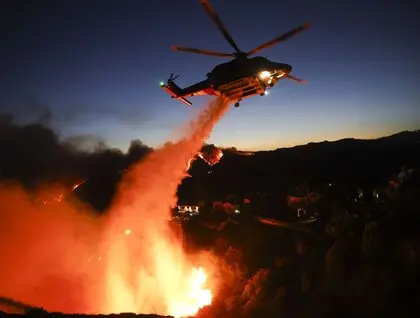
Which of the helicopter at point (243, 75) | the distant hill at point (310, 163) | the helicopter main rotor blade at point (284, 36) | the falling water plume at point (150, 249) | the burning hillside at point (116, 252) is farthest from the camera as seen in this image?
the distant hill at point (310, 163)

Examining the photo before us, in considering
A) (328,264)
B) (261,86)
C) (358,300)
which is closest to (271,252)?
(328,264)

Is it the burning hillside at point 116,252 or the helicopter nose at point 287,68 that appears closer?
the helicopter nose at point 287,68

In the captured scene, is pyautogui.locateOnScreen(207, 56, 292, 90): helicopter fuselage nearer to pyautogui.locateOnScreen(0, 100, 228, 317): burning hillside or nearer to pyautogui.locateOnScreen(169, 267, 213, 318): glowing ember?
pyautogui.locateOnScreen(0, 100, 228, 317): burning hillside

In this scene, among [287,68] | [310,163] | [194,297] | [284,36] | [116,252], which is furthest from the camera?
[310,163]

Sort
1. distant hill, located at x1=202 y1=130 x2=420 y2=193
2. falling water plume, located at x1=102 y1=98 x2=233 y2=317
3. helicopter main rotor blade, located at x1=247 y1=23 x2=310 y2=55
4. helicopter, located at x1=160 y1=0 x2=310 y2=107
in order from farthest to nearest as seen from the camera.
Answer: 1. distant hill, located at x1=202 y1=130 x2=420 y2=193
2. falling water plume, located at x1=102 y1=98 x2=233 y2=317
3. helicopter, located at x1=160 y1=0 x2=310 y2=107
4. helicopter main rotor blade, located at x1=247 y1=23 x2=310 y2=55

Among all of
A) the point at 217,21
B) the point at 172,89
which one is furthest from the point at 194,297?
the point at 217,21

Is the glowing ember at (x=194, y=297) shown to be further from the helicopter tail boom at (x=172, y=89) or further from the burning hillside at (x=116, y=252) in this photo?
the helicopter tail boom at (x=172, y=89)

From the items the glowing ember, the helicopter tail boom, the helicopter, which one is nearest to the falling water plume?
the glowing ember

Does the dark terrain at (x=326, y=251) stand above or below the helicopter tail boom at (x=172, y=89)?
below

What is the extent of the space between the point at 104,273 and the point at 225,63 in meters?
27.1

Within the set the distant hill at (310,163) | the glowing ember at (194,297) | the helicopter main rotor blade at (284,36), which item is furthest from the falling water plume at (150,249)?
Result: the distant hill at (310,163)

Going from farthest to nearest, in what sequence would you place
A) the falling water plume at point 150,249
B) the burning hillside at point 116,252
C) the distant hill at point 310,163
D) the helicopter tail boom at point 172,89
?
the distant hill at point 310,163 < the falling water plume at point 150,249 < the burning hillside at point 116,252 < the helicopter tail boom at point 172,89

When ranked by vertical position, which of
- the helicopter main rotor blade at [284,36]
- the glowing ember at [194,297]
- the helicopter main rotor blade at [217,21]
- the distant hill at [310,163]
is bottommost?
the glowing ember at [194,297]

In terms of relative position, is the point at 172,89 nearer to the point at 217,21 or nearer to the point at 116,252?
the point at 217,21
